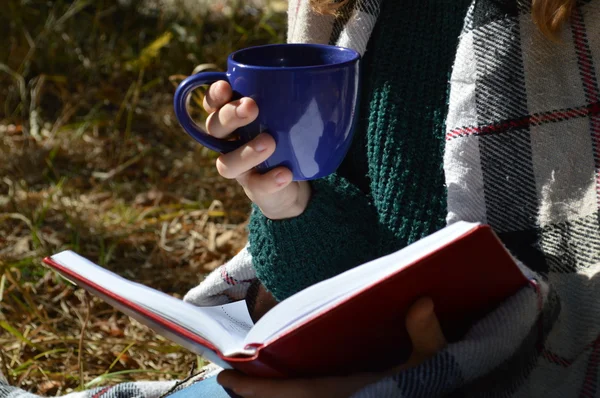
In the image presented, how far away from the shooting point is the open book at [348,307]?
2.29 feet

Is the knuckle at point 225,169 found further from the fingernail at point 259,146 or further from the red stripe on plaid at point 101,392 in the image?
the red stripe on plaid at point 101,392

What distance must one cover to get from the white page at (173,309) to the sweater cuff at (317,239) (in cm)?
21

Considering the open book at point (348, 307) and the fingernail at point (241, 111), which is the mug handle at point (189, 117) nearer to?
the fingernail at point (241, 111)

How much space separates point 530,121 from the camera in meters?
0.98

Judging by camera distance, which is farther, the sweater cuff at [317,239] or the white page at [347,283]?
the sweater cuff at [317,239]

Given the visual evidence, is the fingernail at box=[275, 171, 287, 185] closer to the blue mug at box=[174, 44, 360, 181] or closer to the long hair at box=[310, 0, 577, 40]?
the blue mug at box=[174, 44, 360, 181]

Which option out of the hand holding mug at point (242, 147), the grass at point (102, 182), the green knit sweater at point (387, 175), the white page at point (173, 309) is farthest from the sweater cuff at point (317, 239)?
the grass at point (102, 182)

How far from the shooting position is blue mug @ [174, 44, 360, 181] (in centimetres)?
82

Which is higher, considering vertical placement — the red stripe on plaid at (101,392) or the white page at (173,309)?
the white page at (173,309)

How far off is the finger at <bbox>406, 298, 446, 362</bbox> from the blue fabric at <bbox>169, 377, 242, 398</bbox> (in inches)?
11.8

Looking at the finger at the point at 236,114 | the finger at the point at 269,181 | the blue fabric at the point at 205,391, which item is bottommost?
the blue fabric at the point at 205,391

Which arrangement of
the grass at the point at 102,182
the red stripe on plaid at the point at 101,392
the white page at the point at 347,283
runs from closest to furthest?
the white page at the point at 347,283 < the red stripe on plaid at the point at 101,392 < the grass at the point at 102,182

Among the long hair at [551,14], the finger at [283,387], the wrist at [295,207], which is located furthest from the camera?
the wrist at [295,207]

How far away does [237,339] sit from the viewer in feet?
2.52
